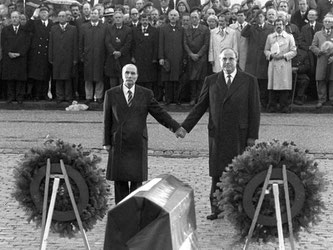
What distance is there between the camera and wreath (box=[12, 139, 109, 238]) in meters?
10.3

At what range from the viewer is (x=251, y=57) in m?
22.3

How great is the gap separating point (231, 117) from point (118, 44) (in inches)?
400

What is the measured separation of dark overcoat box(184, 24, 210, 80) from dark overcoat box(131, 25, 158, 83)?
0.78 meters

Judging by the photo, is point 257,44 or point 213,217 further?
point 257,44

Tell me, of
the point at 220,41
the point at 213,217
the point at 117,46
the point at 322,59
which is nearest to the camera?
the point at 213,217

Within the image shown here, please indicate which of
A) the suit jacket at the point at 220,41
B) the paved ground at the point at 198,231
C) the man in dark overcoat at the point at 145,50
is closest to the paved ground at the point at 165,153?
the paved ground at the point at 198,231

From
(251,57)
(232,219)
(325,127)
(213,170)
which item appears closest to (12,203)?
(213,170)

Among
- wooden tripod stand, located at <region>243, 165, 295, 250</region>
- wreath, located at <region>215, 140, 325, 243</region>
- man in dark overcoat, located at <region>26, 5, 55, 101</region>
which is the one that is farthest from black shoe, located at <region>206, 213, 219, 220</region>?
man in dark overcoat, located at <region>26, 5, 55, 101</region>

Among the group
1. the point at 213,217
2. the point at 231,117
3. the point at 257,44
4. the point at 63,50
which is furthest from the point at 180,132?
A: the point at 63,50

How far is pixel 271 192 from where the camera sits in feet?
33.4

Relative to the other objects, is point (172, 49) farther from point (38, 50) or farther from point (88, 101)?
point (38, 50)

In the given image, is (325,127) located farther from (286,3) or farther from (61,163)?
(61,163)

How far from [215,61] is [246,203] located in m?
12.5

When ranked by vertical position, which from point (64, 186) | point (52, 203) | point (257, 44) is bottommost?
point (52, 203)
